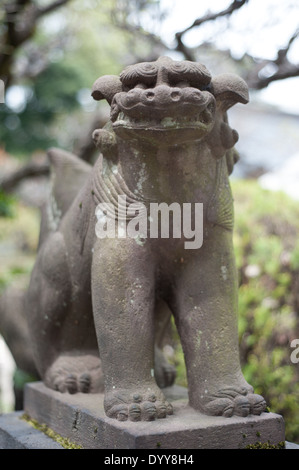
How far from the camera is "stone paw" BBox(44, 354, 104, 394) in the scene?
229cm

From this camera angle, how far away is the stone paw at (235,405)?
190cm

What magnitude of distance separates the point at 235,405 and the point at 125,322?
46 cm

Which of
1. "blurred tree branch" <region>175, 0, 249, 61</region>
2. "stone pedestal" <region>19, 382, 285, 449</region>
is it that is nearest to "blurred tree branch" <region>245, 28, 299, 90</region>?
"blurred tree branch" <region>175, 0, 249, 61</region>

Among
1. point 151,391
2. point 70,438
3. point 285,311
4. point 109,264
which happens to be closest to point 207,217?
point 109,264

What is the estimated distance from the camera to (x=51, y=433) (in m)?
2.27

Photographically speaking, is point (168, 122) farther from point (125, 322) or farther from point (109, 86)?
point (125, 322)

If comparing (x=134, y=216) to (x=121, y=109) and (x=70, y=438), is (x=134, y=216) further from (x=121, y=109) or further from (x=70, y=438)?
(x=70, y=438)

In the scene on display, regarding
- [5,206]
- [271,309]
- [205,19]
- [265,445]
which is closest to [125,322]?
[265,445]

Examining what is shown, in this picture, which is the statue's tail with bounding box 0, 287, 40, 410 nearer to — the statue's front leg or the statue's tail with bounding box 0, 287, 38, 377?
the statue's tail with bounding box 0, 287, 38, 377

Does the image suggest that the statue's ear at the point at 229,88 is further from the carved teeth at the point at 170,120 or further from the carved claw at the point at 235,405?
the carved claw at the point at 235,405

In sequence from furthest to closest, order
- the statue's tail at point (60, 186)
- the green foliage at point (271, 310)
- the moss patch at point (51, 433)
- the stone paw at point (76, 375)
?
1. the green foliage at point (271, 310)
2. the statue's tail at point (60, 186)
3. the stone paw at point (76, 375)
4. the moss patch at point (51, 433)

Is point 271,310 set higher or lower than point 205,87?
lower

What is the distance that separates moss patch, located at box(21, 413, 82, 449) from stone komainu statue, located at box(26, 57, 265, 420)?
0.31 meters

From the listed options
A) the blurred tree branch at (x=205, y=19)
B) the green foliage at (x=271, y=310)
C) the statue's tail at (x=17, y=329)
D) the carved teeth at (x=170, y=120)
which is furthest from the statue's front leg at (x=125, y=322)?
the blurred tree branch at (x=205, y=19)
